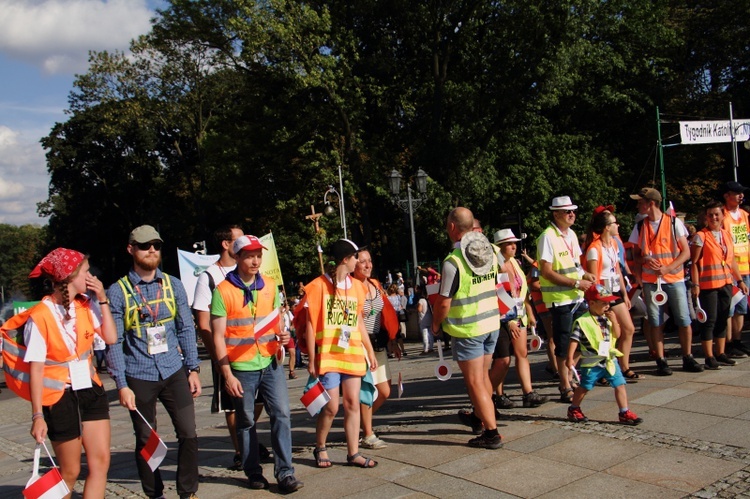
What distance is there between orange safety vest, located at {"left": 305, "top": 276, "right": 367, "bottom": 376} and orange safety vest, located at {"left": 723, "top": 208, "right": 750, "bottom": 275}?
17.0 ft

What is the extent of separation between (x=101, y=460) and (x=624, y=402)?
3985 mm

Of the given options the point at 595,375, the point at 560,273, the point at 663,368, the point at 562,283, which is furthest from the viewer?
the point at 663,368

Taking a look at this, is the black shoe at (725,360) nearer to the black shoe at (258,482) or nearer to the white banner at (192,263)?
the black shoe at (258,482)

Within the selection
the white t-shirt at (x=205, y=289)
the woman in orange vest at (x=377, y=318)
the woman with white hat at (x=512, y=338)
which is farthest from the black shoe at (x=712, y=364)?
the white t-shirt at (x=205, y=289)

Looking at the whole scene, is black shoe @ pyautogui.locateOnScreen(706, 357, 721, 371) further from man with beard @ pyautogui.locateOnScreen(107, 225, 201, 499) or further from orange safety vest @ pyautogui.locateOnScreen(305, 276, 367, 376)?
man with beard @ pyautogui.locateOnScreen(107, 225, 201, 499)

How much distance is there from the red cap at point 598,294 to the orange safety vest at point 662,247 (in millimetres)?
1506

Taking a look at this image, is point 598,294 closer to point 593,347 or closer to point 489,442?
point 593,347

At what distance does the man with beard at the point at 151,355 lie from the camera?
4676 mm

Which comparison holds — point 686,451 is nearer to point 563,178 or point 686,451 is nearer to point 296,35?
point 296,35

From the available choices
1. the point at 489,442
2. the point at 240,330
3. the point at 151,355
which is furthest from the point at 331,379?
the point at 151,355

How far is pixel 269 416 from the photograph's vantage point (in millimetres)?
5090

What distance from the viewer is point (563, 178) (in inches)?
1175

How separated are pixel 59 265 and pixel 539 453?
11.7 feet

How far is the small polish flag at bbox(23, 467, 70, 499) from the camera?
3.93 meters
